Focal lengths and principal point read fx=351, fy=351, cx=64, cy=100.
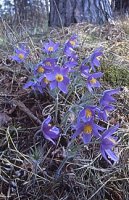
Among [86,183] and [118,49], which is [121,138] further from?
[118,49]

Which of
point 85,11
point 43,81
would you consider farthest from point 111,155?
point 85,11

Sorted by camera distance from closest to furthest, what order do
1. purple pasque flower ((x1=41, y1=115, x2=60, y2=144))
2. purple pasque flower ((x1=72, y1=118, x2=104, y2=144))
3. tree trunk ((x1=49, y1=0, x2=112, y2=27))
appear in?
purple pasque flower ((x1=72, y1=118, x2=104, y2=144)) → purple pasque flower ((x1=41, y1=115, x2=60, y2=144)) → tree trunk ((x1=49, y1=0, x2=112, y2=27))

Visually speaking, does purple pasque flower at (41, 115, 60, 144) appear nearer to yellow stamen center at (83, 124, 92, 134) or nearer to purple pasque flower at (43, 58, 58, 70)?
yellow stamen center at (83, 124, 92, 134)

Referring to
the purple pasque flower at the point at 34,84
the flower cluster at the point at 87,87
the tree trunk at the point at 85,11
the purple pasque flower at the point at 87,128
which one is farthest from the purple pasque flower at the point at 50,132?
the tree trunk at the point at 85,11

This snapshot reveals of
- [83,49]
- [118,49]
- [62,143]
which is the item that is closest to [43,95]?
[62,143]

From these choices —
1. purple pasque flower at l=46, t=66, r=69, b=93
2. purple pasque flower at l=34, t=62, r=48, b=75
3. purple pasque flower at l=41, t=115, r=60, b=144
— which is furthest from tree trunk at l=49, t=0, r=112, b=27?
purple pasque flower at l=41, t=115, r=60, b=144

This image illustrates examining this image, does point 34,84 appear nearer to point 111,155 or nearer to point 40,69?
point 40,69

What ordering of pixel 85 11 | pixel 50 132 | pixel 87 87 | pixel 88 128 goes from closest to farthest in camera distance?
1. pixel 88 128
2. pixel 50 132
3. pixel 87 87
4. pixel 85 11

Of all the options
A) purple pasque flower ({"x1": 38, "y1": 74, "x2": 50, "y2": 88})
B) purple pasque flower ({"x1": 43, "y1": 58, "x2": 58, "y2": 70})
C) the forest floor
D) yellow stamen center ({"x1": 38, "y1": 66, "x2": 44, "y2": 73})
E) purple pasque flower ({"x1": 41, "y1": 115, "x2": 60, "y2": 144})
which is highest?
purple pasque flower ({"x1": 43, "y1": 58, "x2": 58, "y2": 70})
